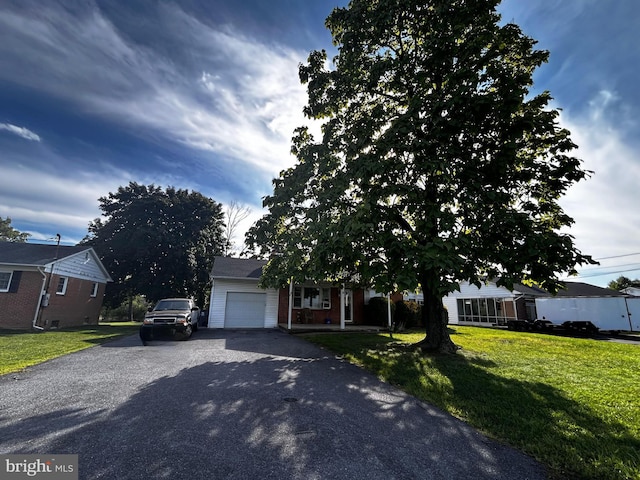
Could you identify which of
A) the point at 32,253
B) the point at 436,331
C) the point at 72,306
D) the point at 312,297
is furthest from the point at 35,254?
the point at 436,331

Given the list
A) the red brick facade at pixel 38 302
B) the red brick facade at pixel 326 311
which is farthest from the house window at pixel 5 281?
the red brick facade at pixel 326 311

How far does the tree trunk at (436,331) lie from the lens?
32.8 feet

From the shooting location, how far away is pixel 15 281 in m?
16.2

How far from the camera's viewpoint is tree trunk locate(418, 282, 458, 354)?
9984mm

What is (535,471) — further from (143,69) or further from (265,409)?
(143,69)

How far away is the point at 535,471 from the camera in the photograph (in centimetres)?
293

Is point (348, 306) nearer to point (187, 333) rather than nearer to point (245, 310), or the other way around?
point (245, 310)

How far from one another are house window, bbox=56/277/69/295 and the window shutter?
77.2 inches

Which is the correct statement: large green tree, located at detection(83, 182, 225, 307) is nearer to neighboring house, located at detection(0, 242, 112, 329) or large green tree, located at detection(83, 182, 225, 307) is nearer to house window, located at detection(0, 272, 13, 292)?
neighboring house, located at detection(0, 242, 112, 329)

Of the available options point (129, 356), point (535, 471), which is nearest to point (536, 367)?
point (535, 471)

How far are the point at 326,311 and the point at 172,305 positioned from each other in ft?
33.8

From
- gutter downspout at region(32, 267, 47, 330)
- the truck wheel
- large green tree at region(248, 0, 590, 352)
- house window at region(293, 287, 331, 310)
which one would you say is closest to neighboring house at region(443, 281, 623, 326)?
house window at region(293, 287, 331, 310)

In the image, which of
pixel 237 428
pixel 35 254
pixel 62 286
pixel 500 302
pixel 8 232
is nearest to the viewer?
pixel 237 428

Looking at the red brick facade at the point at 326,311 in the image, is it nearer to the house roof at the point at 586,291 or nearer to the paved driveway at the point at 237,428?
the paved driveway at the point at 237,428
